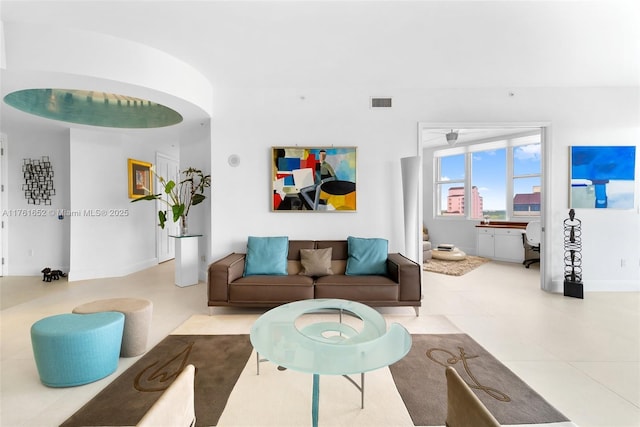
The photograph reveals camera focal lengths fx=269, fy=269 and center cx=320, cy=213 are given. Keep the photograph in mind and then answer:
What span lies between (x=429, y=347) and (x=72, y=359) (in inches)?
106

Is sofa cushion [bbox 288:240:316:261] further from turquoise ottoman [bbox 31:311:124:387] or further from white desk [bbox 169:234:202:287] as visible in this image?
turquoise ottoman [bbox 31:311:124:387]

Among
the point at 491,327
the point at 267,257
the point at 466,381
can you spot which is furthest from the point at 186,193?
the point at 491,327

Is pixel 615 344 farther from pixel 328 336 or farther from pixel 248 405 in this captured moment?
pixel 248 405

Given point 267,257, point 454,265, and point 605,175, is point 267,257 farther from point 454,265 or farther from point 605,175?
point 605,175

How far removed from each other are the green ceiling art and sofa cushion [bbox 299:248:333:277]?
111 inches

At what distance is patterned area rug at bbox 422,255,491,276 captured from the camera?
16.3ft

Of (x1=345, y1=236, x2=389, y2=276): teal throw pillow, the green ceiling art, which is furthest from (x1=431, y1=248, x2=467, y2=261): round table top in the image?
the green ceiling art

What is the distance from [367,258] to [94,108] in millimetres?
4533

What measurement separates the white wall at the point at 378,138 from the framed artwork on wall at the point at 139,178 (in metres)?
2.33

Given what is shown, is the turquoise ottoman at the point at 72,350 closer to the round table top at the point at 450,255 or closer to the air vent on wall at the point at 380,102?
the air vent on wall at the point at 380,102

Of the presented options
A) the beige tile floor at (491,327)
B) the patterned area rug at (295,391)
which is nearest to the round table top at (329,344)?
the patterned area rug at (295,391)

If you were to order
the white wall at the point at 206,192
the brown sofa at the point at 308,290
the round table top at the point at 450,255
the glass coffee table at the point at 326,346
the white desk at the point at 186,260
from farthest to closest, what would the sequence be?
1. the round table top at the point at 450,255
2. the white wall at the point at 206,192
3. the white desk at the point at 186,260
4. the brown sofa at the point at 308,290
5. the glass coffee table at the point at 326,346

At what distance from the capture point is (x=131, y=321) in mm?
2189

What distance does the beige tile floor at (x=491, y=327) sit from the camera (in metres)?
1.71
